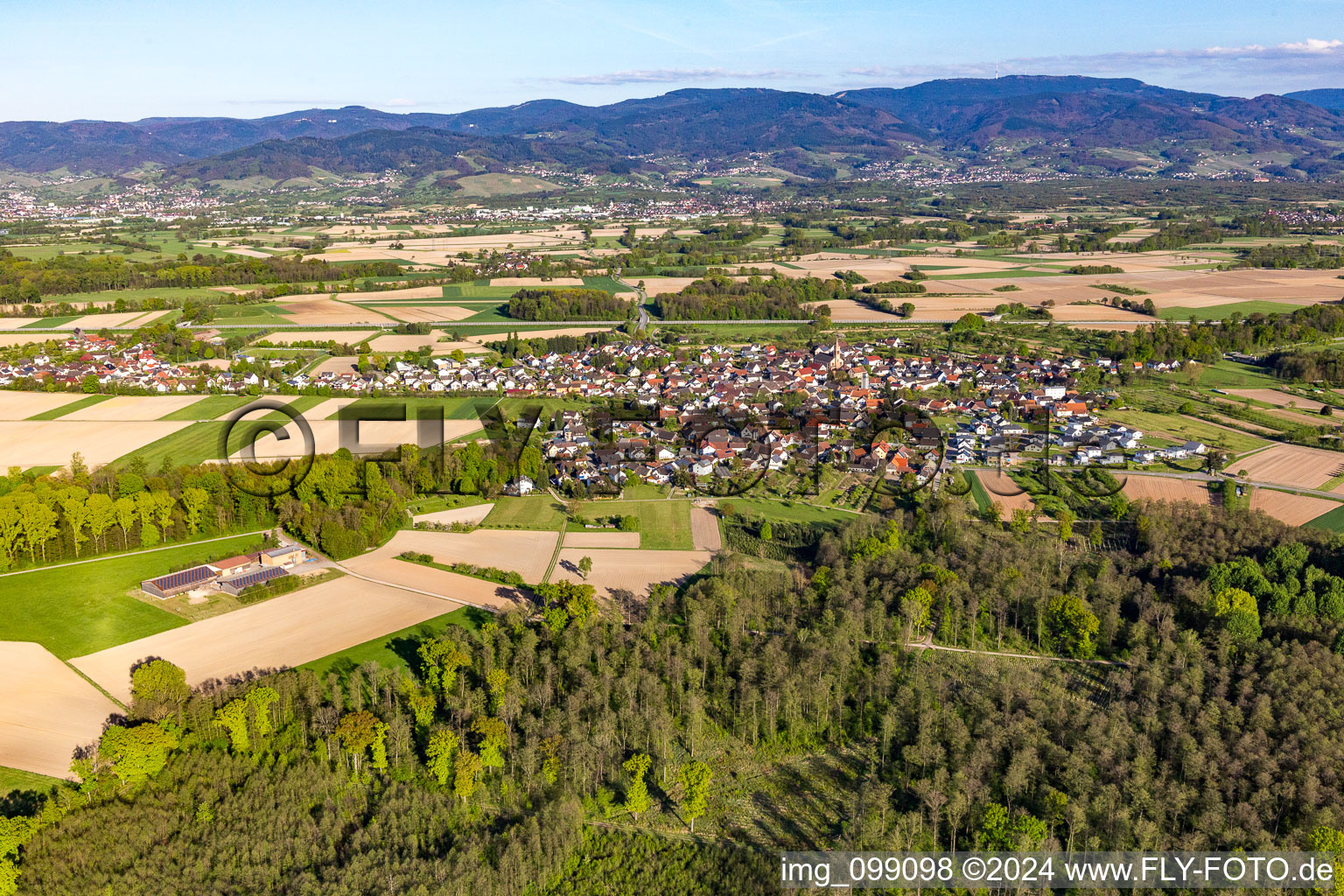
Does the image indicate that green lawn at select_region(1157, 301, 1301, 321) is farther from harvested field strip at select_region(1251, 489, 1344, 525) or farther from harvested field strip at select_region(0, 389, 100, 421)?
harvested field strip at select_region(0, 389, 100, 421)

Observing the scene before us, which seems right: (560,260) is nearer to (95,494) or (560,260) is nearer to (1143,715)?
(95,494)

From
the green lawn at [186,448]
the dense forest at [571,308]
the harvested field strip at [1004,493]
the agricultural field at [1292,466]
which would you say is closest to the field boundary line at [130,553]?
the green lawn at [186,448]

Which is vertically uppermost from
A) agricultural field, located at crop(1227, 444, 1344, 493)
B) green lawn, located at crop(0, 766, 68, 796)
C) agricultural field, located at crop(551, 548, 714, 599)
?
agricultural field, located at crop(1227, 444, 1344, 493)

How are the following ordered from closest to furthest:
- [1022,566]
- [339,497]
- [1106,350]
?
[1022,566] < [339,497] < [1106,350]

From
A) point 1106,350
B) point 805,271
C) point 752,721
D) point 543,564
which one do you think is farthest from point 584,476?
point 805,271

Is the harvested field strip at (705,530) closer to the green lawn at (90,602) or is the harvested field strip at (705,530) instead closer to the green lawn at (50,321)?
the green lawn at (90,602)

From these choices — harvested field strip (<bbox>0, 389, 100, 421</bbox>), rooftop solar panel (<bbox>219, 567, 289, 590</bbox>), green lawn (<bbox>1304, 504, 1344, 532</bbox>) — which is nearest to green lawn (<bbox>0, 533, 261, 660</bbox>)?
rooftop solar panel (<bbox>219, 567, 289, 590</bbox>)
